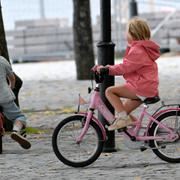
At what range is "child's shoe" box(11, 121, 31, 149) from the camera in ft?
24.5

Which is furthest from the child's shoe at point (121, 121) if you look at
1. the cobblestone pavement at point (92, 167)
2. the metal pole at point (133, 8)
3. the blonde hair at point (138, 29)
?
the metal pole at point (133, 8)

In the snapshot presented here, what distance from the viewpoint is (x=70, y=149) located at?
7012mm

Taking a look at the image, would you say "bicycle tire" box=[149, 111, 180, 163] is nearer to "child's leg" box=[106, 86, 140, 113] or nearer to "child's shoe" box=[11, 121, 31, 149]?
"child's leg" box=[106, 86, 140, 113]

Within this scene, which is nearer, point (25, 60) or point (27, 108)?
point (27, 108)

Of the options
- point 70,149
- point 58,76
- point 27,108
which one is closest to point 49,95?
point 27,108

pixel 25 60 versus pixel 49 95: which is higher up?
pixel 49 95

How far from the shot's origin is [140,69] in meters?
6.84

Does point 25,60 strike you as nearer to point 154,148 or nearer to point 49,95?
point 49,95

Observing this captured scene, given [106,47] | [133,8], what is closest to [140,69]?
[106,47]

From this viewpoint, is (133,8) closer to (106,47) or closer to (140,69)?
(106,47)

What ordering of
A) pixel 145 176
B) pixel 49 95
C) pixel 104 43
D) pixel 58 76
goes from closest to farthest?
pixel 145 176
pixel 104 43
pixel 49 95
pixel 58 76

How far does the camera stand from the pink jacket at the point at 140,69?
6.78m

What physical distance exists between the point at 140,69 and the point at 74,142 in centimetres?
102

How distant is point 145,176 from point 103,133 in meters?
0.79
